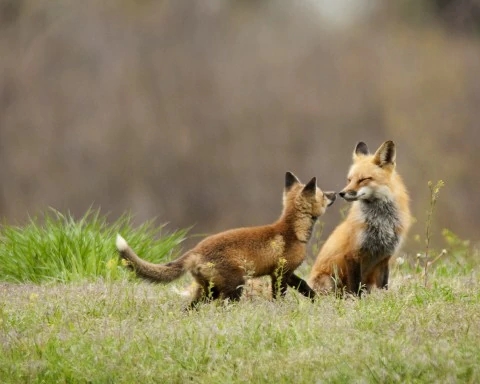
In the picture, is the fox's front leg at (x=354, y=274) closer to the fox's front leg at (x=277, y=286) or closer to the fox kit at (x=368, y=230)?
the fox kit at (x=368, y=230)

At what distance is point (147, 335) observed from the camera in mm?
5020

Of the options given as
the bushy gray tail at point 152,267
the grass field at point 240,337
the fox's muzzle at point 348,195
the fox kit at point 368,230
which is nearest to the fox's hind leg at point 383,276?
the fox kit at point 368,230

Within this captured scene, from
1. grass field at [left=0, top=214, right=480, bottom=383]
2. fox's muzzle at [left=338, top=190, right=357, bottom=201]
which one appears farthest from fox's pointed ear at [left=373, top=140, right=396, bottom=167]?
grass field at [left=0, top=214, right=480, bottom=383]

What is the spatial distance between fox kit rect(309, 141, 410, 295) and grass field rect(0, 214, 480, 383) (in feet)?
1.03

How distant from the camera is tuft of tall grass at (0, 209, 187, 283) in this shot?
7.95m

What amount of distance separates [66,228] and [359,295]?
9.92 feet

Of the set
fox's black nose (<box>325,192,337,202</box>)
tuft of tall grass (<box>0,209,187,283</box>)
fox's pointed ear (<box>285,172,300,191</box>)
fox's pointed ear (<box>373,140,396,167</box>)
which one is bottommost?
tuft of tall grass (<box>0,209,187,283</box>)

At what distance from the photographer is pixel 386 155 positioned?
6.96 meters

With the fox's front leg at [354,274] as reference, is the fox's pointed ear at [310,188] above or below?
above

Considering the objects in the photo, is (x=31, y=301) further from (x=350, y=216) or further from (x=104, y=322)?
(x=350, y=216)

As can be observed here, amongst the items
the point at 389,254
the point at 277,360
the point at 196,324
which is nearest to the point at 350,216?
the point at 389,254

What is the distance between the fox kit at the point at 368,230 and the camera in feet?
22.3

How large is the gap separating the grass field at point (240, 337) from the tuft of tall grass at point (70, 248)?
814 mm

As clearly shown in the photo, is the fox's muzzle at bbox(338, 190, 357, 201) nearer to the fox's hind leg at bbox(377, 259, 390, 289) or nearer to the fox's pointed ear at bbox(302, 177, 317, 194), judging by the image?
the fox's pointed ear at bbox(302, 177, 317, 194)
